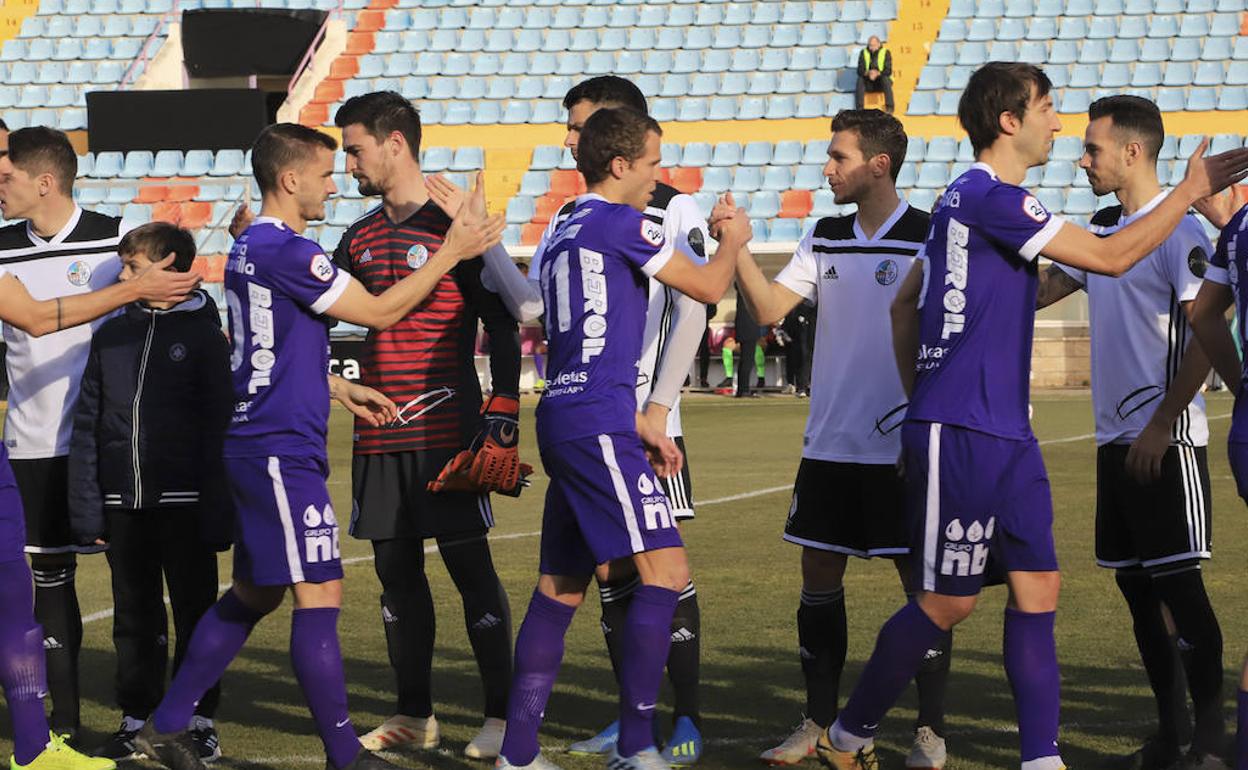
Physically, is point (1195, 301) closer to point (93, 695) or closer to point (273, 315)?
point (273, 315)

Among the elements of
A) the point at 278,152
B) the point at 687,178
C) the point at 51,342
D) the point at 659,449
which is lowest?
the point at 659,449

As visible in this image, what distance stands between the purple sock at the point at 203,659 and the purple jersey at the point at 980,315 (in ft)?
6.94

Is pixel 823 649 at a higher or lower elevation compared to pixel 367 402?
lower

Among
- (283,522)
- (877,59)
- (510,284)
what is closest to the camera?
(283,522)

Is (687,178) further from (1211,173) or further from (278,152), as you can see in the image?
(1211,173)

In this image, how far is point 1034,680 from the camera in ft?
16.5

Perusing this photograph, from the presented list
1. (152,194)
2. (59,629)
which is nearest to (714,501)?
(59,629)

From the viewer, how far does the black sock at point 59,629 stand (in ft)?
20.3

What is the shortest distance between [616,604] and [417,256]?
1310 millimetres

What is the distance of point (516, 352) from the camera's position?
242 inches

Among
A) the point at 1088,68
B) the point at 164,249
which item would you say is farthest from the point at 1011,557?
the point at 1088,68

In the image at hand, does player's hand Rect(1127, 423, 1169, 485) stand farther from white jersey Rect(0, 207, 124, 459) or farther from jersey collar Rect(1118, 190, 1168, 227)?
white jersey Rect(0, 207, 124, 459)

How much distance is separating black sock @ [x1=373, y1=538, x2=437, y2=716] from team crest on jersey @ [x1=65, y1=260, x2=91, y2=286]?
1.34 m

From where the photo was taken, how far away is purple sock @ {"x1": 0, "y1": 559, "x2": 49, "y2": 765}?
208 inches
